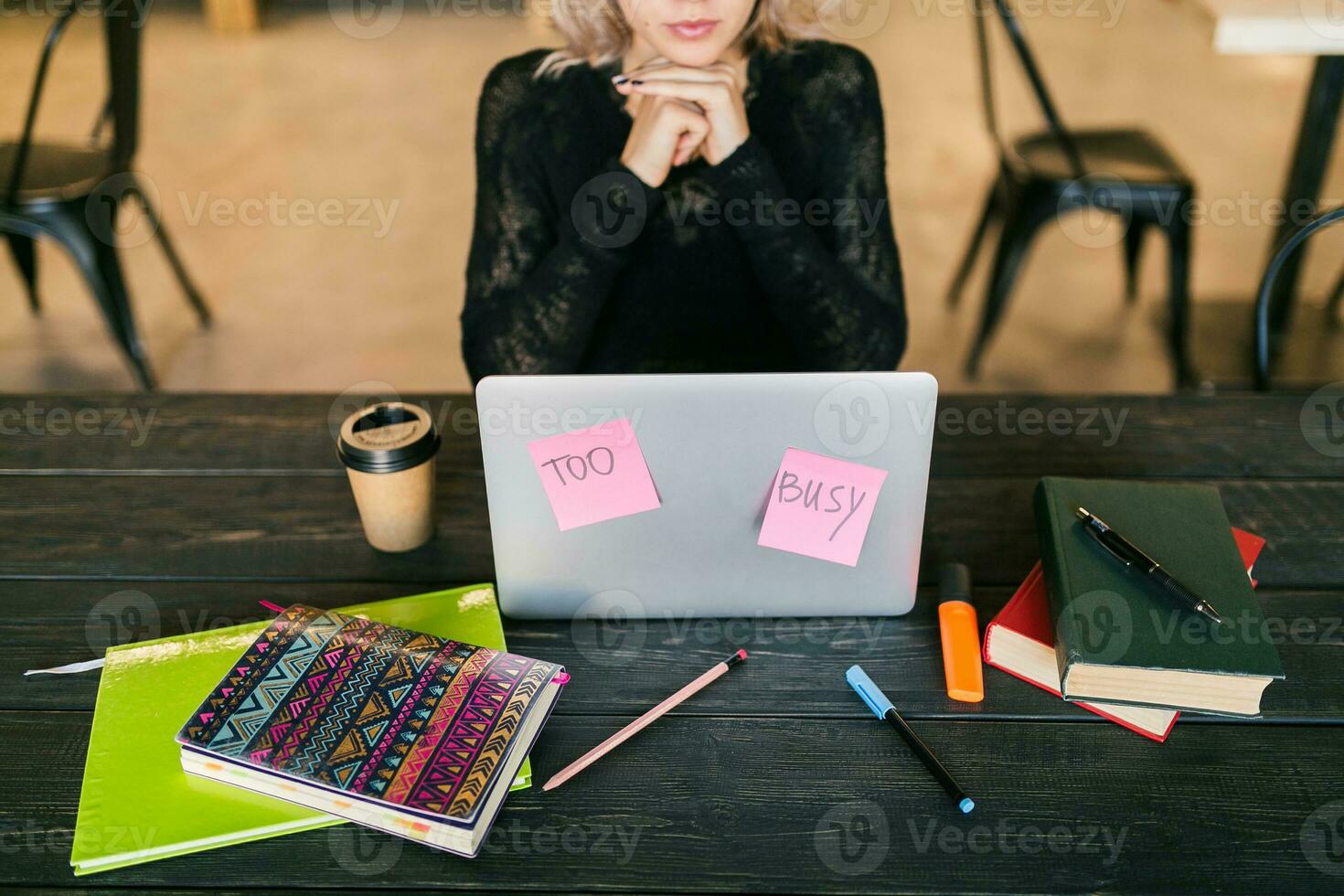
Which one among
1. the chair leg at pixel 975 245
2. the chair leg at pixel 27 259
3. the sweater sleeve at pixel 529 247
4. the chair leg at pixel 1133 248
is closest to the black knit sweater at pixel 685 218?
the sweater sleeve at pixel 529 247

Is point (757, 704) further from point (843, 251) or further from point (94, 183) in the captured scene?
point (94, 183)

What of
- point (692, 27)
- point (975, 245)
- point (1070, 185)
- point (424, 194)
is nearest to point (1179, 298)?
point (1070, 185)

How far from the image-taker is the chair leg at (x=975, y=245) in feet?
9.23

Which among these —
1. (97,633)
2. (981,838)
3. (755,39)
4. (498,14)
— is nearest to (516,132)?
(755,39)

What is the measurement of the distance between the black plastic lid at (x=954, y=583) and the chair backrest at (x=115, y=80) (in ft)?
6.74

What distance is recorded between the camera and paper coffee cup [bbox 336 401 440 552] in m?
1.03

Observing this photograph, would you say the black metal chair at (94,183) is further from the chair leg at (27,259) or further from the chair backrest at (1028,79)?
the chair backrest at (1028,79)

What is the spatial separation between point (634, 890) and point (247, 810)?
29 centimetres

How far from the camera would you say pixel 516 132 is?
4.84ft

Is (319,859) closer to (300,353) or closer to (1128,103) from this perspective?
(300,353)

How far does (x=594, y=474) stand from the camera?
91 cm

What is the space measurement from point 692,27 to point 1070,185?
139 cm

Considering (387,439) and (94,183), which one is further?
(94,183)

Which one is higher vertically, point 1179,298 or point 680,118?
point 680,118
